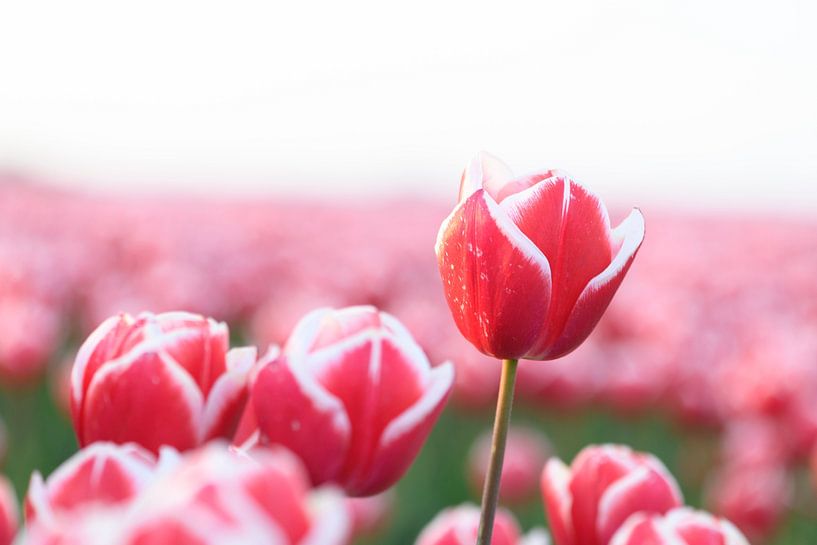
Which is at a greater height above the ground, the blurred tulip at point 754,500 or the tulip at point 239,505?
the tulip at point 239,505

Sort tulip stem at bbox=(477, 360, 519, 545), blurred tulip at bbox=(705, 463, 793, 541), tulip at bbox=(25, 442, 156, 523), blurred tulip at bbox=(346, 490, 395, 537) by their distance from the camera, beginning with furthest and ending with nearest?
blurred tulip at bbox=(705, 463, 793, 541), blurred tulip at bbox=(346, 490, 395, 537), tulip stem at bbox=(477, 360, 519, 545), tulip at bbox=(25, 442, 156, 523)

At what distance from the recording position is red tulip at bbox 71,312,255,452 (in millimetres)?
713

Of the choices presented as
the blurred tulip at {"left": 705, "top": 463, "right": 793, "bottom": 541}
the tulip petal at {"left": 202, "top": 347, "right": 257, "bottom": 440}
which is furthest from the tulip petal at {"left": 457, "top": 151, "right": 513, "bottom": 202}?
the blurred tulip at {"left": 705, "top": 463, "right": 793, "bottom": 541}

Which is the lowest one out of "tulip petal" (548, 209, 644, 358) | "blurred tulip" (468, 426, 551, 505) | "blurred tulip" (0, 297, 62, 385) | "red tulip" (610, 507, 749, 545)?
"blurred tulip" (468, 426, 551, 505)

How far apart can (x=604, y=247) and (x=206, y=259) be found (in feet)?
15.3

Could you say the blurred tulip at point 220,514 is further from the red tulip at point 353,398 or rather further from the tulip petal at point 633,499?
the tulip petal at point 633,499

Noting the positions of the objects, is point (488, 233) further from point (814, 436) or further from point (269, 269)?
point (269, 269)

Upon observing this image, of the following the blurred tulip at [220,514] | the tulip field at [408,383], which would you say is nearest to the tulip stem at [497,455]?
the tulip field at [408,383]

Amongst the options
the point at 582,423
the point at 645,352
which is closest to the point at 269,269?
the point at 582,423

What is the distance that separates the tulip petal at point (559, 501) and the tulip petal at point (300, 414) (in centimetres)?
23

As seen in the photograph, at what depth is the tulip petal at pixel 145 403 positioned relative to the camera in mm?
710

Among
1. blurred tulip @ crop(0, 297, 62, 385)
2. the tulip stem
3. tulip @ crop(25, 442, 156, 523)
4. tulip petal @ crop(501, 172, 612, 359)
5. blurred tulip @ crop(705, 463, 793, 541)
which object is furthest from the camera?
blurred tulip @ crop(0, 297, 62, 385)

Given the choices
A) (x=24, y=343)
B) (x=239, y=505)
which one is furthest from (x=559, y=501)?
(x=24, y=343)

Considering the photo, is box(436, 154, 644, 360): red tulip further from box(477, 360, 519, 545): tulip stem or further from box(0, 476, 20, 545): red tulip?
box(0, 476, 20, 545): red tulip
